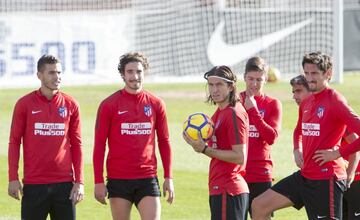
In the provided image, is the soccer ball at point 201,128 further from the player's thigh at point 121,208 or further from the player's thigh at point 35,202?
the player's thigh at point 35,202

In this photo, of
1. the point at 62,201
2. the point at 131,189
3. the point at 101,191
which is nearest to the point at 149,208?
the point at 131,189

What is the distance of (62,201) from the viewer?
9.73m

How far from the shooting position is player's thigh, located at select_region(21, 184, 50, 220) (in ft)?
31.8

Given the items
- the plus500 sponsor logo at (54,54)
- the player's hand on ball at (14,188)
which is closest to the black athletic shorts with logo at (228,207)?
the player's hand on ball at (14,188)

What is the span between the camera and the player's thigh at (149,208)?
9.47 m

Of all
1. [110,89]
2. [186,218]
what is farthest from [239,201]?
[110,89]

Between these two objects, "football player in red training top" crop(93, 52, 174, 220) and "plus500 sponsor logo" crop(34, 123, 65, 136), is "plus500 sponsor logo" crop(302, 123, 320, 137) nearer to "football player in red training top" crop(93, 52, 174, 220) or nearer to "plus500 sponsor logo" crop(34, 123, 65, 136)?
"football player in red training top" crop(93, 52, 174, 220)

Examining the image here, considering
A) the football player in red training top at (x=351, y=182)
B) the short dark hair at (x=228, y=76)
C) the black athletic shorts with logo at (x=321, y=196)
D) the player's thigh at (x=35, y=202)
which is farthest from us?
the football player in red training top at (x=351, y=182)

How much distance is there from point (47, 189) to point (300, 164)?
2.73 meters

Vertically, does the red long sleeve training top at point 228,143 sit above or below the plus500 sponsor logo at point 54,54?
below

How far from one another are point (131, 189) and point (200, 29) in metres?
25.7

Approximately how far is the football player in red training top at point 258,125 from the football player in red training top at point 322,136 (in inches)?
28.8

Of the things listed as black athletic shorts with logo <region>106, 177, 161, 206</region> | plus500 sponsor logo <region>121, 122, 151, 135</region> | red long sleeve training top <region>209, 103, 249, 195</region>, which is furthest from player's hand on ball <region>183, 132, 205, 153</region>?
black athletic shorts with logo <region>106, 177, 161, 206</region>

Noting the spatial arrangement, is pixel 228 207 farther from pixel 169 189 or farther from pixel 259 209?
Answer: pixel 259 209
